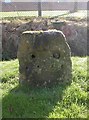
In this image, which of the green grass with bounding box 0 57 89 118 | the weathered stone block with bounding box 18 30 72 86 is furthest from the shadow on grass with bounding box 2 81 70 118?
the weathered stone block with bounding box 18 30 72 86

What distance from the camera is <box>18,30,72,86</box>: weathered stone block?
7.20m

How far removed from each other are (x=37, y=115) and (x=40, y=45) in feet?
4.80

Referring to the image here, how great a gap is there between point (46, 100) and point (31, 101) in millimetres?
269

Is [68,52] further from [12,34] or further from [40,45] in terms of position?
[12,34]

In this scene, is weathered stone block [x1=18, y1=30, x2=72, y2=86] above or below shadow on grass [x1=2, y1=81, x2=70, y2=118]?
above

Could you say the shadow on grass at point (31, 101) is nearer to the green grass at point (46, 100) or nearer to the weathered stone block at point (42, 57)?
the green grass at point (46, 100)

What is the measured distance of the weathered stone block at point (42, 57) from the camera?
720 cm

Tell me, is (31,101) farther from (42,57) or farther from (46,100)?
(42,57)

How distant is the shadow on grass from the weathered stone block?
0.19 meters

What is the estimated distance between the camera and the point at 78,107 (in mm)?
6574

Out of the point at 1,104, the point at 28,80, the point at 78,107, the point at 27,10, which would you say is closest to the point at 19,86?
the point at 28,80

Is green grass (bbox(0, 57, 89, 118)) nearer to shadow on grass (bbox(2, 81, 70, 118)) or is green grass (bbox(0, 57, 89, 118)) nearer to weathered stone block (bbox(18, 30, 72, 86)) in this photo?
shadow on grass (bbox(2, 81, 70, 118))

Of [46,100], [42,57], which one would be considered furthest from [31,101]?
[42,57]

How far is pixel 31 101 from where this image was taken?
674 cm
